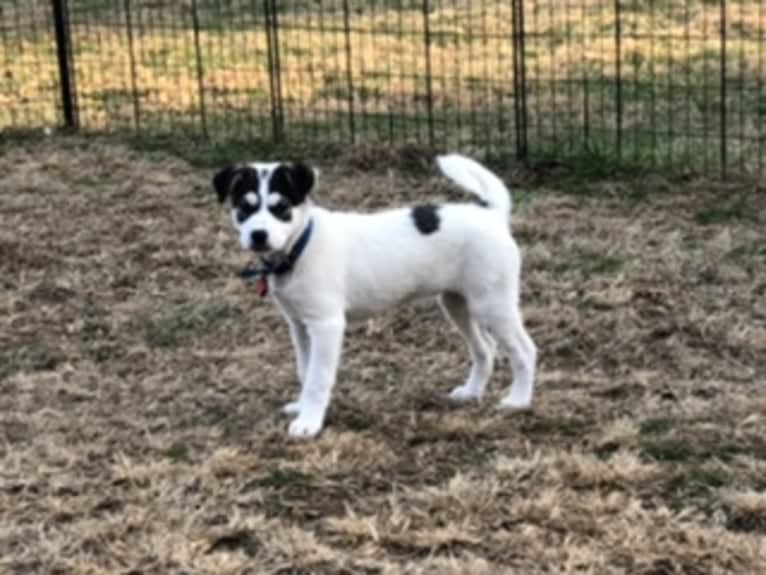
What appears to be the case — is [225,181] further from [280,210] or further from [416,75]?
[416,75]

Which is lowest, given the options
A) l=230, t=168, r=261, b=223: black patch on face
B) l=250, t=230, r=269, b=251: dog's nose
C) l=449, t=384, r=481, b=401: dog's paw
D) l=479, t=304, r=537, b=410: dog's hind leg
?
l=449, t=384, r=481, b=401: dog's paw

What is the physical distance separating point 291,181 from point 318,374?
58 centimetres

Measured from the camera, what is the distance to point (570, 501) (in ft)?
12.8

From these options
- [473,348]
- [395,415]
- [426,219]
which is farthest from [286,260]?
[473,348]

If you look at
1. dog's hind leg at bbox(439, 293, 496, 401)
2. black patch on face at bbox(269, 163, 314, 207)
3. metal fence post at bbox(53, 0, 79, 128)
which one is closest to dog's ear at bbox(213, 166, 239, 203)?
black patch on face at bbox(269, 163, 314, 207)

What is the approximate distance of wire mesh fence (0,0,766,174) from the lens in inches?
318

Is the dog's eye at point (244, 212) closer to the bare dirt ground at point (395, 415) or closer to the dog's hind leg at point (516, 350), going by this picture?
the bare dirt ground at point (395, 415)

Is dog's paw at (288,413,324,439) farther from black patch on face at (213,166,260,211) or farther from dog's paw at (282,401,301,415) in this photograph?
black patch on face at (213,166,260,211)

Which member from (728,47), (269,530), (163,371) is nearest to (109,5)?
(728,47)

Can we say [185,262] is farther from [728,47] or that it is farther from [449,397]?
[728,47]

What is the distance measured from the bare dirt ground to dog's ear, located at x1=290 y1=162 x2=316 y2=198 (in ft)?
2.35

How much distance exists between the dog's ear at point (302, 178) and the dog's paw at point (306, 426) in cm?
66

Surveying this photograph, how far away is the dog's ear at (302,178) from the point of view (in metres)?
4.23

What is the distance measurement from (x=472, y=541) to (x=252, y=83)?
6323 mm
